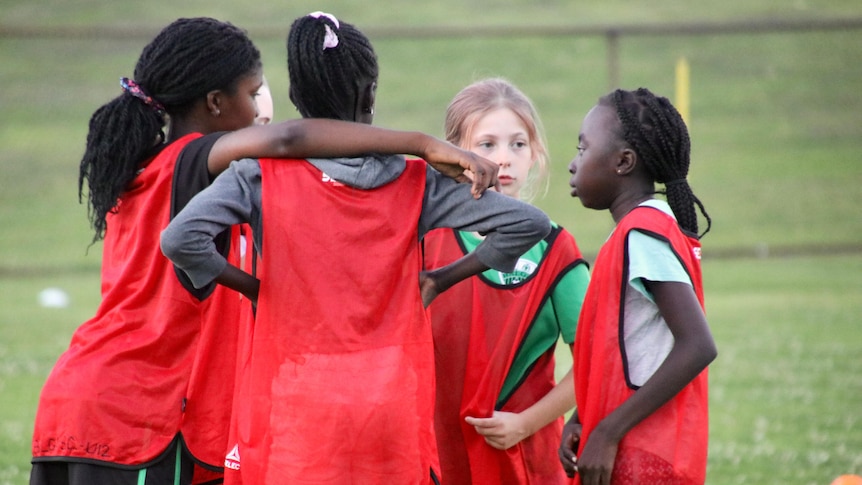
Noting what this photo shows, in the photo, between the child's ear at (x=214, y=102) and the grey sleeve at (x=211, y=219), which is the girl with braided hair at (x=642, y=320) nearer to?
the grey sleeve at (x=211, y=219)

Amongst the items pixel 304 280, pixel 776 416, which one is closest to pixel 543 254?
pixel 304 280

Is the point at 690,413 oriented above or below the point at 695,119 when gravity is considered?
below

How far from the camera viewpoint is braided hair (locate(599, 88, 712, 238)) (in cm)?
272

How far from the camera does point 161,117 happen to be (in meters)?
2.83

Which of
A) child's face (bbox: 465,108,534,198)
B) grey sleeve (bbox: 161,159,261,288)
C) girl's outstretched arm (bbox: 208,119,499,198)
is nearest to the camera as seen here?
grey sleeve (bbox: 161,159,261,288)

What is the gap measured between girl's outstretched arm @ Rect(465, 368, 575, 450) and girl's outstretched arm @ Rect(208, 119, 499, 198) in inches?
31.3

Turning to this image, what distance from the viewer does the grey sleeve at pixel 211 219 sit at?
230 centimetres

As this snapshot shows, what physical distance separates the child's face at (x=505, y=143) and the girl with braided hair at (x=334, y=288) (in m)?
0.92

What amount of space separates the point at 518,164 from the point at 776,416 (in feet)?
13.5

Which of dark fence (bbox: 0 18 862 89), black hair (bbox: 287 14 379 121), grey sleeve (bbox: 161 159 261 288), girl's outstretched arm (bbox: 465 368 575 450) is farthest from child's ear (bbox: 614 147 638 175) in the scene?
dark fence (bbox: 0 18 862 89)

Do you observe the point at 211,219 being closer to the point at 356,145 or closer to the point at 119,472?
the point at 356,145

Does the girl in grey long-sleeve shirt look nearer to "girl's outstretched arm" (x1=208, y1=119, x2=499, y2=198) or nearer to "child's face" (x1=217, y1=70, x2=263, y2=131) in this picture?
"girl's outstretched arm" (x1=208, y1=119, x2=499, y2=198)

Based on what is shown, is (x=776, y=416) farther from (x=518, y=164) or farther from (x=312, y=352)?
(x=312, y=352)

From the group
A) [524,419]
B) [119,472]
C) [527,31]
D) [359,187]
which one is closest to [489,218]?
[359,187]
